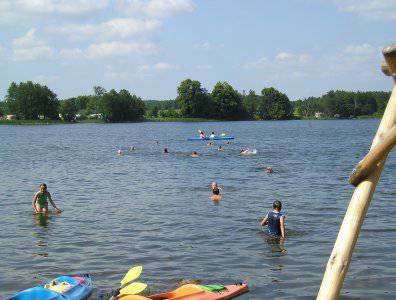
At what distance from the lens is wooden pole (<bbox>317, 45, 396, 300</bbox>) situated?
3.69 m

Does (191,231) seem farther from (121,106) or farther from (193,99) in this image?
(121,106)

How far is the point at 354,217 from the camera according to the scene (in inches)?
145

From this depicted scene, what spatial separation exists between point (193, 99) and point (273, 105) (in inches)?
1486

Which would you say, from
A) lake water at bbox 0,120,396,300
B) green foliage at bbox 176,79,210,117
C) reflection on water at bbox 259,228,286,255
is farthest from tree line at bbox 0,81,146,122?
reflection on water at bbox 259,228,286,255

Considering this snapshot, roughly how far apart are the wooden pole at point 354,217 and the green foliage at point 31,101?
159 metres

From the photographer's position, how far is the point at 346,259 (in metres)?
3.76

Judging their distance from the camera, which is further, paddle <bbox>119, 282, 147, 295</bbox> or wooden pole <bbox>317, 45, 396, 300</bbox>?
paddle <bbox>119, 282, 147, 295</bbox>

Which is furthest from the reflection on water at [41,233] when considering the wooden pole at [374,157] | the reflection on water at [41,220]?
the wooden pole at [374,157]

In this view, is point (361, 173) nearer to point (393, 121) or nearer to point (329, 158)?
point (393, 121)

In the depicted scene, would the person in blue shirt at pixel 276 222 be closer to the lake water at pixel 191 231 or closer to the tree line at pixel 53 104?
the lake water at pixel 191 231

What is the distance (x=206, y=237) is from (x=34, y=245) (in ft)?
17.2

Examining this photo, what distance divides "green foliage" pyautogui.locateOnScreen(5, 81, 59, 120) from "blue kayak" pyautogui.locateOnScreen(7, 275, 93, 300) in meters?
152

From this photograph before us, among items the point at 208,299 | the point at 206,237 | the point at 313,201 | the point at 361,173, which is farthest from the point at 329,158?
the point at 361,173

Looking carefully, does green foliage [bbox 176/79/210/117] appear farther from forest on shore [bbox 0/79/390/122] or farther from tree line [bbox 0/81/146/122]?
tree line [bbox 0/81/146/122]
